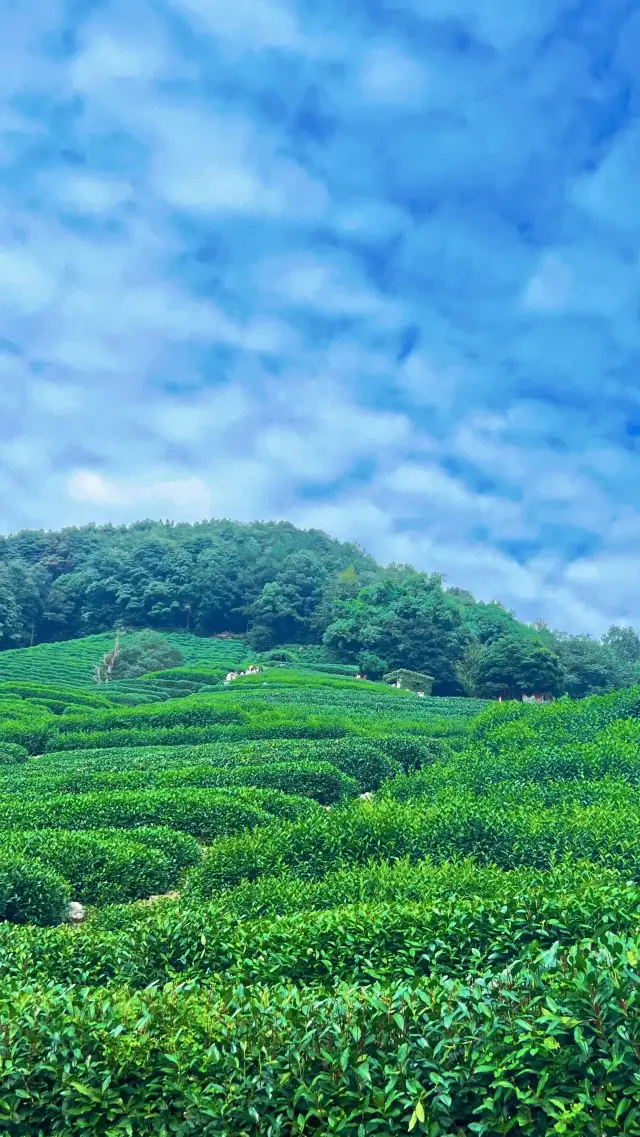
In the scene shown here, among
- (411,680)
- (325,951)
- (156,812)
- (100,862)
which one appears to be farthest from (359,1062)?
(411,680)

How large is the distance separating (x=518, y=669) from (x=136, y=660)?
A: 30962mm

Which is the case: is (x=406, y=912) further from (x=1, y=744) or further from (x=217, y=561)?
(x=217, y=561)

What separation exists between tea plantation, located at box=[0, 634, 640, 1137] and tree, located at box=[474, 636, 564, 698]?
132ft

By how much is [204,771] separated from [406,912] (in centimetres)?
1065

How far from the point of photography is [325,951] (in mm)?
7184

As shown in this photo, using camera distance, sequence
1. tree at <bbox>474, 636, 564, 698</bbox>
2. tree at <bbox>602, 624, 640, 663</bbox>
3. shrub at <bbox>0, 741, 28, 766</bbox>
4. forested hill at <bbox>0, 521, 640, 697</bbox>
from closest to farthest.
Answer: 1. shrub at <bbox>0, 741, 28, 766</bbox>
2. tree at <bbox>474, 636, 564, 698</bbox>
3. forested hill at <bbox>0, 521, 640, 697</bbox>
4. tree at <bbox>602, 624, 640, 663</bbox>

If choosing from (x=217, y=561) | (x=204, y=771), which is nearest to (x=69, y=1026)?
(x=204, y=771)

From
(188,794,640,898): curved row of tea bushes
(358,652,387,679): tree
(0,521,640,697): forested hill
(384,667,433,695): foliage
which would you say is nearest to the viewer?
(188,794,640,898): curved row of tea bushes

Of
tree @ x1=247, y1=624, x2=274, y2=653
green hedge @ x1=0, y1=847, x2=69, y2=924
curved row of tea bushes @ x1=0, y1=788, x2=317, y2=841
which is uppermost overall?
tree @ x1=247, y1=624, x2=274, y2=653

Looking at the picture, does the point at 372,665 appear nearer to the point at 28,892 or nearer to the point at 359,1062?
the point at 28,892

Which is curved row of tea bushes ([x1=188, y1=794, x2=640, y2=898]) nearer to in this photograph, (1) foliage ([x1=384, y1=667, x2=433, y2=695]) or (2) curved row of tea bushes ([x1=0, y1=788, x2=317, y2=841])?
(2) curved row of tea bushes ([x1=0, y1=788, x2=317, y2=841])

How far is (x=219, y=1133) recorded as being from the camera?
461cm

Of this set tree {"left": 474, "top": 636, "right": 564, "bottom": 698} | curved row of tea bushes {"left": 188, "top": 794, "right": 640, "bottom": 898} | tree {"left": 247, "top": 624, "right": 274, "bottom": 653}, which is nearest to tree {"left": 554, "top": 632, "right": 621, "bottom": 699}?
tree {"left": 474, "top": 636, "right": 564, "bottom": 698}

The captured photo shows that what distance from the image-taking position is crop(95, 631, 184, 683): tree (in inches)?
2589
